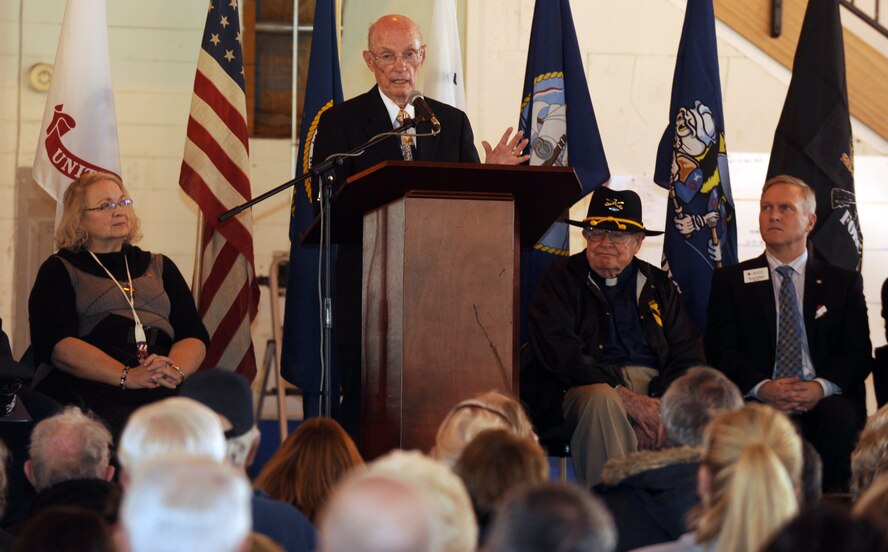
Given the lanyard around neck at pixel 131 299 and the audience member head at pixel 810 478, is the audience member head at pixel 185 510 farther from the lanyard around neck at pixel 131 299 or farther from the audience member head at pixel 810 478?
the lanyard around neck at pixel 131 299

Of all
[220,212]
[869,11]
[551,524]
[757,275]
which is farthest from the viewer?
[869,11]

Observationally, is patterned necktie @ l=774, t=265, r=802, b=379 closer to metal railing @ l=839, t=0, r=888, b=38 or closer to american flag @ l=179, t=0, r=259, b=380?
american flag @ l=179, t=0, r=259, b=380

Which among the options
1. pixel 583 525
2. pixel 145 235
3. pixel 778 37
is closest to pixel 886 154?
pixel 778 37

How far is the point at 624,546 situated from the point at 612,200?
98.1 inches

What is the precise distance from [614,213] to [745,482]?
10.7 ft

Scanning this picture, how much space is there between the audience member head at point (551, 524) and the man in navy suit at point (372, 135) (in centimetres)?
287

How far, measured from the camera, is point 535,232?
437 cm

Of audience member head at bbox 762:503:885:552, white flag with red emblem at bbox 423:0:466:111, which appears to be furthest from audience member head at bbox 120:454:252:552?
white flag with red emblem at bbox 423:0:466:111

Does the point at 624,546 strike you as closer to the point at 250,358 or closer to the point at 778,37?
the point at 250,358

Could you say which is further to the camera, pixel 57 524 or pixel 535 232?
pixel 535 232

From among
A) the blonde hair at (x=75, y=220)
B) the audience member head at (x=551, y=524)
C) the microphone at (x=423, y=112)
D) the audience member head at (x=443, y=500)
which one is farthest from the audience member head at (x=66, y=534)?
the blonde hair at (x=75, y=220)

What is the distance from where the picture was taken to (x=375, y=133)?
4746mm

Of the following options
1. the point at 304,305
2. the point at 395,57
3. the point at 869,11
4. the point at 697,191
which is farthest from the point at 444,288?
the point at 869,11

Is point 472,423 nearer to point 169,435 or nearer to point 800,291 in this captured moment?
point 169,435
